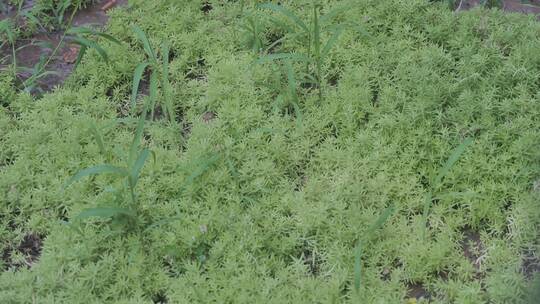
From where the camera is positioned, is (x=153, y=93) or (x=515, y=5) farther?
(x=515, y=5)

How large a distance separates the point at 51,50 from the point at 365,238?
2506 mm

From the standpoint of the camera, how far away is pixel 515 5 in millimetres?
4531

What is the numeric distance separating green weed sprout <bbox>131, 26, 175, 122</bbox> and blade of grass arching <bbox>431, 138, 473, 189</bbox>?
1433 mm

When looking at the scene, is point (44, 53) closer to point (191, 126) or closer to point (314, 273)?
point (191, 126)

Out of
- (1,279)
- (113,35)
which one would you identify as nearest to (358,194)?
(1,279)

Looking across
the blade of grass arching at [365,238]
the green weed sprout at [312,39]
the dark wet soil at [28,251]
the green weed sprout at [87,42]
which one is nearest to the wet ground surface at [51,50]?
the green weed sprout at [87,42]

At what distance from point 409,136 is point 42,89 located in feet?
7.20

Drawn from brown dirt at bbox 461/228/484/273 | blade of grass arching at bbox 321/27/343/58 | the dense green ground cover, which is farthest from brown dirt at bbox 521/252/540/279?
blade of grass arching at bbox 321/27/343/58

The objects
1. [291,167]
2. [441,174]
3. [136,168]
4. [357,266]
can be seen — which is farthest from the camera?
[291,167]

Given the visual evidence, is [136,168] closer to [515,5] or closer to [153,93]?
[153,93]

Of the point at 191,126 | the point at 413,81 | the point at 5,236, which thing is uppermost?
the point at 413,81

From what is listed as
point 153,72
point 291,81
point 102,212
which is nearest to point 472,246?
point 291,81

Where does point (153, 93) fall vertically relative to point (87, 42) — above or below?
below

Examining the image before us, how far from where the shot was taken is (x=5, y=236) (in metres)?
3.34
